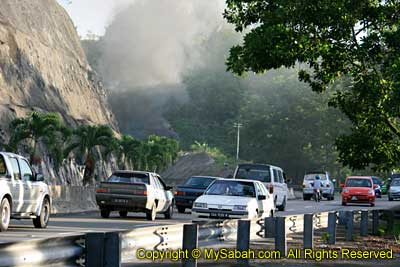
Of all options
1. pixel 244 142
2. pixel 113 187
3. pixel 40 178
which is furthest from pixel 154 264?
pixel 244 142

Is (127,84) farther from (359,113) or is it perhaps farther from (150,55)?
(359,113)

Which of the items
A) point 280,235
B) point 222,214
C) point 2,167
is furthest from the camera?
point 222,214

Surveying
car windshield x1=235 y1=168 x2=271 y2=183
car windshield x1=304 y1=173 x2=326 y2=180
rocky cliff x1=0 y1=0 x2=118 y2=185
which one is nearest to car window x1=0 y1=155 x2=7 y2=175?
car windshield x1=235 y1=168 x2=271 y2=183

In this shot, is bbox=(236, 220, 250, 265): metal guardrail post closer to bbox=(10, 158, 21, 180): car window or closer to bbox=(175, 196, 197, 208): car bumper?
bbox=(10, 158, 21, 180): car window

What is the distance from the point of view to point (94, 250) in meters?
8.36

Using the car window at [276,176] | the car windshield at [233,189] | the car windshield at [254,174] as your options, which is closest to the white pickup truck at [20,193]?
the car windshield at [233,189]

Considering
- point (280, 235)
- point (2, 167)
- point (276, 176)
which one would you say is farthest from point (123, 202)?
point (280, 235)

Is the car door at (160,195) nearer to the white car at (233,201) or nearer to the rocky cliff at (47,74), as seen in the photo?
the white car at (233,201)

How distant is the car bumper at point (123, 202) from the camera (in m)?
28.8

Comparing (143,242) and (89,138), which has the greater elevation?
(89,138)

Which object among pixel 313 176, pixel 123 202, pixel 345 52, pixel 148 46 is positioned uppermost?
pixel 148 46

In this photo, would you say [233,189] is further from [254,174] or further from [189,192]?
[254,174]

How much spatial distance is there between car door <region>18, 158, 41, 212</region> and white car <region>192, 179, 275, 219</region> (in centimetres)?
458

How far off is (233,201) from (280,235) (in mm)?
8756
